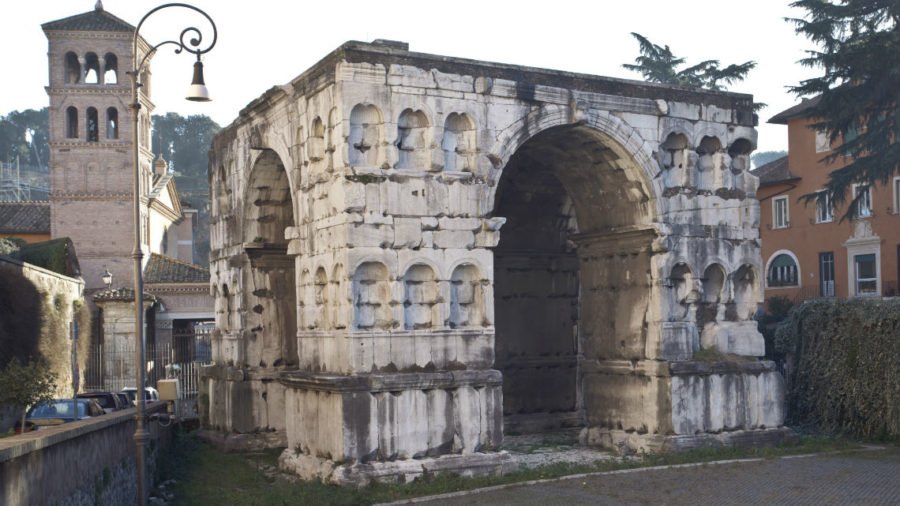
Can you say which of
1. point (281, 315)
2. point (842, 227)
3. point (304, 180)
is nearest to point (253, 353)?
point (281, 315)

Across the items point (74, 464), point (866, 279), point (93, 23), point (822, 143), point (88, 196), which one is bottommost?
point (74, 464)

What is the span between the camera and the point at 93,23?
39812 mm

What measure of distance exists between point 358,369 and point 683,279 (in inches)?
234

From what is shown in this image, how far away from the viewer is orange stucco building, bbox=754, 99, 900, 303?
107 feet

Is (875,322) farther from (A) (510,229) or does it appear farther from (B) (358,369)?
(B) (358,369)

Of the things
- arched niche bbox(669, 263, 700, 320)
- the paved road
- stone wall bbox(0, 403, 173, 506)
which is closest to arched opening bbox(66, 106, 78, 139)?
stone wall bbox(0, 403, 173, 506)

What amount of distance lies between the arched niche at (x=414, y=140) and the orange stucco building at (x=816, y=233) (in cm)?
2095

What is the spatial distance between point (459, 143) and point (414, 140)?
2.39ft

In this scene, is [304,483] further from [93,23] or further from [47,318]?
[93,23]

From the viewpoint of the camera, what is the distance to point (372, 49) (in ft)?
Result: 46.6

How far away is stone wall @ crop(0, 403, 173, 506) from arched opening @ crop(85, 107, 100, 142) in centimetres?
2867

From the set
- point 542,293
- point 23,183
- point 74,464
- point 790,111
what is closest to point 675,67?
point 790,111

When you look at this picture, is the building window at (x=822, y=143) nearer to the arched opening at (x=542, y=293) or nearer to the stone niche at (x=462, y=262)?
the arched opening at (x=542, y=293)

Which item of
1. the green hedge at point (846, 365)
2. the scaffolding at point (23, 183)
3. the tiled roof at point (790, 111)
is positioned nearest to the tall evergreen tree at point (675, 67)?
the tiled roof at point (790, 111)
